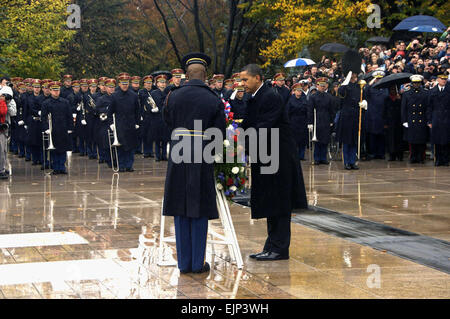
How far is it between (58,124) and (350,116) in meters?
7.01

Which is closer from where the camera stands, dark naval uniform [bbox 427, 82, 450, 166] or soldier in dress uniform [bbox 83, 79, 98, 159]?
dark naval uniform [bbox 427, 82, 450, 166]

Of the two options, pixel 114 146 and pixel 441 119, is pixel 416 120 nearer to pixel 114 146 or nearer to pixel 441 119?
pixel 441 119

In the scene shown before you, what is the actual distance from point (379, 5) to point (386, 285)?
25.7m

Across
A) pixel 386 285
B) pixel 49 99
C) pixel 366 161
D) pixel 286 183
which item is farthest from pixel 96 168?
pixel 386 285

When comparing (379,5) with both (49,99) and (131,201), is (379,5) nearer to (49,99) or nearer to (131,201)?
(49,99)

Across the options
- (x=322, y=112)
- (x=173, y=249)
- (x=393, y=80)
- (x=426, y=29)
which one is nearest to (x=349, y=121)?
(x=322, y=112)

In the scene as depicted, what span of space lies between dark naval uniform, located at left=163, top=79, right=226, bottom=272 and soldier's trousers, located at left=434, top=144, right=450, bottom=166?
1316 centimetres

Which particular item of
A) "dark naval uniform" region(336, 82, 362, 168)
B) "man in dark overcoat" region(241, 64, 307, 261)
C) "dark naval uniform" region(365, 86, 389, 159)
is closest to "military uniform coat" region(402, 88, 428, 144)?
"dark naval uniform" region(365, 86, 389, 159)

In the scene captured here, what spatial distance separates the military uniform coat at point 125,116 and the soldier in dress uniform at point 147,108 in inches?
126

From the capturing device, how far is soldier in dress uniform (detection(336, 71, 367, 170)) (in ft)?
67.0

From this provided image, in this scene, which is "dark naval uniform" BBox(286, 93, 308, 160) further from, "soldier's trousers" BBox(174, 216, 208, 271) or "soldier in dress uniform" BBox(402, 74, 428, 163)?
"soldier's trousers" BBox(174, 216, 208, 271)

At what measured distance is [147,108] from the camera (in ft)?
80.1

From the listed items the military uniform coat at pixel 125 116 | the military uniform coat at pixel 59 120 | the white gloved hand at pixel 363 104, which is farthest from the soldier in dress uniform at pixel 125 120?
the white gloved hand at pixel 363 104
